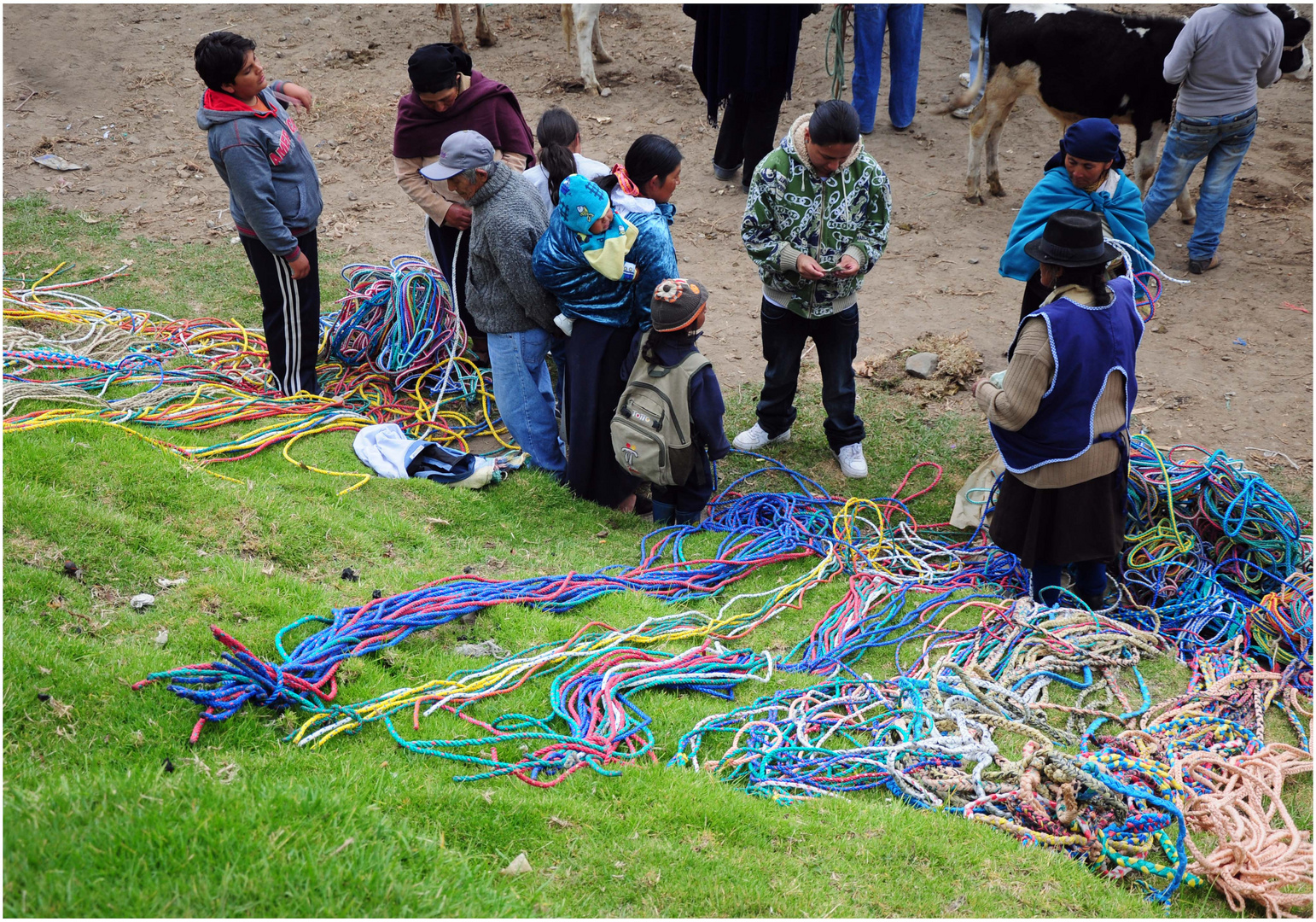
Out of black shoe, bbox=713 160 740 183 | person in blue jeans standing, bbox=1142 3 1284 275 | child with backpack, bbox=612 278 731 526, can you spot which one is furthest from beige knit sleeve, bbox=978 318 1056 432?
black shoe, bbox=713 160 740 183

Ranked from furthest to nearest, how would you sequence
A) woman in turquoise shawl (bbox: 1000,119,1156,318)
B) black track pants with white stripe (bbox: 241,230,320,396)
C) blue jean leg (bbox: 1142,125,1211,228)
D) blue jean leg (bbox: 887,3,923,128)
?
blue jean leg (bbox: 887,3,923,128) < blue jean leg (bbox: 1142,125,1211,228) < black track pants with white stripe (bbox: 241,230,320,396) < woman in turquoise shawl (bbox: 1000,119,1156,318)

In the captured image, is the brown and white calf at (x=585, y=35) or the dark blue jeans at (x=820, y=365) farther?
the brown and white calf at (x=585, y=35)

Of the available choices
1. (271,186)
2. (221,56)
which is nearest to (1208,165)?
(271,186)

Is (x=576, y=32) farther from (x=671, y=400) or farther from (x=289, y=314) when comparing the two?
(x=671, y=400)

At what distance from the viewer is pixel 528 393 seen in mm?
4820

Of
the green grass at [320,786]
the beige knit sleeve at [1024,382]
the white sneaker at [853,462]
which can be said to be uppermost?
the beige knit sleeve at [1024,382]

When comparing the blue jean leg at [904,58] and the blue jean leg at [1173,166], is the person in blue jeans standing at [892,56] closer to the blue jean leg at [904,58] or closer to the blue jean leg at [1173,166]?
the blue jean leg at [904,58]

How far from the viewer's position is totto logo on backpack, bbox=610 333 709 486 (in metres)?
4.15

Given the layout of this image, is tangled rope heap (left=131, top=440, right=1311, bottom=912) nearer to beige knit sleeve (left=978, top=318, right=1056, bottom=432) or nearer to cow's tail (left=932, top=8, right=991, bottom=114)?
beige knit sleeve (left=978, top=318, right=1056, bottom=432)

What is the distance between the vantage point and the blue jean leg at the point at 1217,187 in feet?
21.7

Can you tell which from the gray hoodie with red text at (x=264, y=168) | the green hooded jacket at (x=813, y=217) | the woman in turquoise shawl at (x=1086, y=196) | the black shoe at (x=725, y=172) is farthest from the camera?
the black shoe at (x=725, y=172)

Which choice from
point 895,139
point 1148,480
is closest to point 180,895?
point 1148,480

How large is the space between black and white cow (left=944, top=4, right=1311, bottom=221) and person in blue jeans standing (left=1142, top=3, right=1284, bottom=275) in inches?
25.7

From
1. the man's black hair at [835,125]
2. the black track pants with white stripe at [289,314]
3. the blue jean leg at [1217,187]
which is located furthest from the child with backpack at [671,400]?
the blue jean leg at [1217,187]
